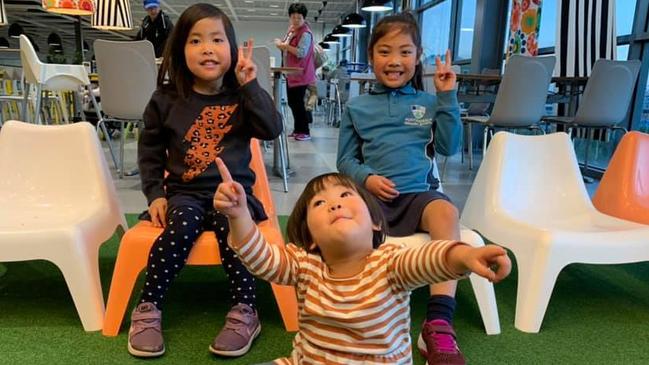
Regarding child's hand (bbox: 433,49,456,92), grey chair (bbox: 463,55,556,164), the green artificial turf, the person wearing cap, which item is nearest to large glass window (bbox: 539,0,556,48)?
grey chair (bbox: 463,55,556,164)

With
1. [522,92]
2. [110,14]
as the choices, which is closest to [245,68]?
[522,92]

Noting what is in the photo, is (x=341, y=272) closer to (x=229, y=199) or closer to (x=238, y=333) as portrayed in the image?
(x=229, y=199)

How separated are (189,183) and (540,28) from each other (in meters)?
4.54

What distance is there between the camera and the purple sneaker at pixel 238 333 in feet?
3.98

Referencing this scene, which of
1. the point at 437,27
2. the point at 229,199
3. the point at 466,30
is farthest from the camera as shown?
the point at 437,27

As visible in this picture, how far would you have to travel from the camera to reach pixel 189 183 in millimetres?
1407

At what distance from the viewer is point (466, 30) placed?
694 cm

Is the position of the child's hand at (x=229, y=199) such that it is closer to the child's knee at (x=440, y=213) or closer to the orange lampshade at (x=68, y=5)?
the child's knee at (x=440, y=213)

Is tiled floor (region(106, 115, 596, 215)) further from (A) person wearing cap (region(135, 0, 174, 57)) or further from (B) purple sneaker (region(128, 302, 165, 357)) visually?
(B) purple sneaker (region(128, 302, 165, 357))

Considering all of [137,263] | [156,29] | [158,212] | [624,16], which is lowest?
[137,263]

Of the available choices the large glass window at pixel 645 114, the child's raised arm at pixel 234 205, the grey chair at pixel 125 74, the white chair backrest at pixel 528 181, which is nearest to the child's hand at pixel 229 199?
the child's raised arm at pixel 234 205

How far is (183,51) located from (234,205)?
0.77 m

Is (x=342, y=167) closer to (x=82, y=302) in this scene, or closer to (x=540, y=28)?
(x=82, y=302)

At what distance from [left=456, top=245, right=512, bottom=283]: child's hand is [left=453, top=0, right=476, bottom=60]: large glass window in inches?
253
